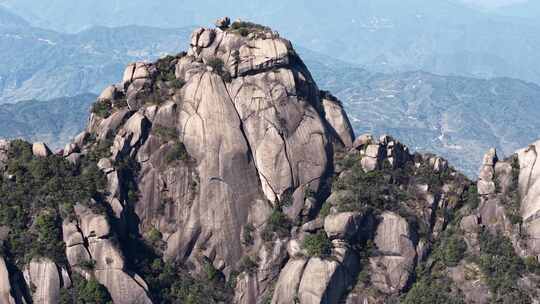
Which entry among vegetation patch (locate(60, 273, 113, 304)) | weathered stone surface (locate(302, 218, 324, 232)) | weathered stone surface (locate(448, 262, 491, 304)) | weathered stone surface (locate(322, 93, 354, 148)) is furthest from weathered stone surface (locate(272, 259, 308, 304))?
weathered stone surface (locate(322, 93, 354, 148))

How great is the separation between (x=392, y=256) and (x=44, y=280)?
31574mm

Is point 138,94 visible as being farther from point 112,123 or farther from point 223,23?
point 223,23

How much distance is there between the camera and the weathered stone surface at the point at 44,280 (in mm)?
60094

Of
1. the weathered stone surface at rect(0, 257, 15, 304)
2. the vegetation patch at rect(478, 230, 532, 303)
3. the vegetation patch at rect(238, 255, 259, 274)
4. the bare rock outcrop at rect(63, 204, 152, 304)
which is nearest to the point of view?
the weathered stone surface at rect(0, 257, 15, 304)

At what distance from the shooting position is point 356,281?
6475 centimetres

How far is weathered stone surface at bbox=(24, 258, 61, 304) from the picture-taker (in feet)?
197

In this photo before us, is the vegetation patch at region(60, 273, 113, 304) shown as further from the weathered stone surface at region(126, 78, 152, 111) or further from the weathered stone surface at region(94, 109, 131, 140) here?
the weathered stone surface at region(126, 78, 152, 111)

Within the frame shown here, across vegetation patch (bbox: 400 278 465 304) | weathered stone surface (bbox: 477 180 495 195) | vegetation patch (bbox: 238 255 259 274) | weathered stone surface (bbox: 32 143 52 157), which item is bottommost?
vegetation patch (bbox: 400 278 465 304)

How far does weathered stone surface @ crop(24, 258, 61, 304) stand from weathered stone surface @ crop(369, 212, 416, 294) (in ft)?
93.5

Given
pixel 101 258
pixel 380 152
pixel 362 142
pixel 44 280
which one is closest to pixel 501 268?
pixel 380 152

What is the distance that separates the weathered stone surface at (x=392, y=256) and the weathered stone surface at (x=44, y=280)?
1122 inches

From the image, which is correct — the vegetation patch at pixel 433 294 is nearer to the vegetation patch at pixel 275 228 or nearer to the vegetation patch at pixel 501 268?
the vegetation patch at pixel 501 268

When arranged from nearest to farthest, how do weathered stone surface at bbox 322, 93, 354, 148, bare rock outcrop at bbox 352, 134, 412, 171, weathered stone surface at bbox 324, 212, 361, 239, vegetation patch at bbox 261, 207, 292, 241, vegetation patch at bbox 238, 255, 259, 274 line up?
weathered stone surface at bbox 324, 212, 361, 239 → vegetation patch at bbox 238, 255, 259, 274 → vegetation patch at bbox 261, 207, 292, 241 → bare rock outcrop at bbox 352, 134, 412, 171 → weathered stone surface at bbox 322, 93, 354, 148

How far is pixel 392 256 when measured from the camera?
65.8 meters
